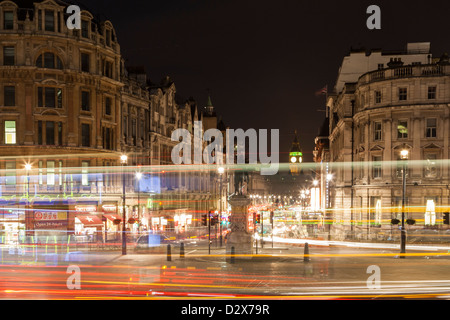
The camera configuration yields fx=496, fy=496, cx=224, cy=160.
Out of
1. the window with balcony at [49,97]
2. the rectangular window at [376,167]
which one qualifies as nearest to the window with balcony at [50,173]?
the window with balcony at [49,97]

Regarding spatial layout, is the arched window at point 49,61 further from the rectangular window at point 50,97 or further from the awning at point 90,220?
the awning at point 90,220

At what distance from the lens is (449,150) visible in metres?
51.6

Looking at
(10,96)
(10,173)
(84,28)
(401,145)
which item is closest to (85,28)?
(84,28)

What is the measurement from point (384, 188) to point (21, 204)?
1458 inches

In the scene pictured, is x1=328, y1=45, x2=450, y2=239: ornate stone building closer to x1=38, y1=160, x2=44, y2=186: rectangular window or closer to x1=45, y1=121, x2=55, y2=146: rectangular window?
x1=38, y1=160, x2=44, y2=186: rectangular window

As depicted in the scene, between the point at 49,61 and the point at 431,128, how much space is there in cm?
3913

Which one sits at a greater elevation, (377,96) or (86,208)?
(377,96)

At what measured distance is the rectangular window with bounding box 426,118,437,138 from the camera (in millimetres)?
52312

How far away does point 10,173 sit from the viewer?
45062 millimetres

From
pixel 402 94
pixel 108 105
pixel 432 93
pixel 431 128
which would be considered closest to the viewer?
pixel 432 93

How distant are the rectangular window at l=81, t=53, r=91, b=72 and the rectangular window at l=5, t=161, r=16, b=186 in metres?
11.2

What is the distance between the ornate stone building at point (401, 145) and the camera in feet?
169

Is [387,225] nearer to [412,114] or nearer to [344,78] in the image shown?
[412,114]

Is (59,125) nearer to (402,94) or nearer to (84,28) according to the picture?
(84,28)
